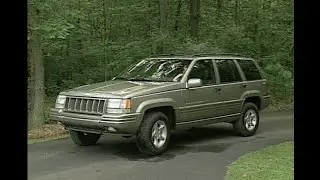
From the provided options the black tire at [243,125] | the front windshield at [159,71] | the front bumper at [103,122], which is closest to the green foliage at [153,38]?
the black tire at [243,125]

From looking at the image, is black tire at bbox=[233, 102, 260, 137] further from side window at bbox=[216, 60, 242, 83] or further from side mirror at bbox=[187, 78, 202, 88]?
side mirror at bbox=[187, 78, 202, 88]

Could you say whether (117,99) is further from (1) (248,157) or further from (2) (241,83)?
(2) (241,83)

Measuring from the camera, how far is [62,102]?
7.98 metres

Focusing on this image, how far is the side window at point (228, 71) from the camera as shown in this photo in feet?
30.8

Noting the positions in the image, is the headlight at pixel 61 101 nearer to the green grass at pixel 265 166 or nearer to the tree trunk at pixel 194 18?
the green grass at pixel 265 166

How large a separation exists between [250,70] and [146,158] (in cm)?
392

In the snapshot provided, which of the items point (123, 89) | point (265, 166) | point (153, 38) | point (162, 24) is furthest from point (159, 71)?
point (162, 24)

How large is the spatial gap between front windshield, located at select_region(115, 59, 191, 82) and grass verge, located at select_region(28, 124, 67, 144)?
7.03ft

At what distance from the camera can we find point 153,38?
1638cm

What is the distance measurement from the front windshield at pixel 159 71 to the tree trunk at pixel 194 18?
9621 mm

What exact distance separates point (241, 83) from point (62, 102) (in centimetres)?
395
